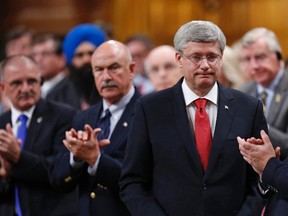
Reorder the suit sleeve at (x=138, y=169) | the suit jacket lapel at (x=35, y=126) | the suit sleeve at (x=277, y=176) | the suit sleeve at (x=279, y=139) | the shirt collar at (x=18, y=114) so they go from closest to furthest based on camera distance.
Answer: the suit sleeve at (x=277, y=176)
the suit sleeve at (x=138, y=169)
the suit sleeve at (x=279, y=139)
the suit jacket lapel at (x=35, y=126)
the shirt collar at (x=18, y=114)

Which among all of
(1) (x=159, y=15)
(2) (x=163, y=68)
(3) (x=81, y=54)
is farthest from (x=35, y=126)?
(1) (x=159, y=15)

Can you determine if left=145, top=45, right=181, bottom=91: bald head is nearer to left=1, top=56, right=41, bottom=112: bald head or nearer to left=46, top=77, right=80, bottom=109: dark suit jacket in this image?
left=46, top=77, right=80, bottom=109: dark suit jacket

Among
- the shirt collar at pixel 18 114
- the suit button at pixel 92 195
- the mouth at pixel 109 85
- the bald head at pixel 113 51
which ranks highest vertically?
the bald head at pixel 113 51

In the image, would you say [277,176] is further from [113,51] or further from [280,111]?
[280,111]

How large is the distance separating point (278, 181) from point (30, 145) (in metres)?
2.03

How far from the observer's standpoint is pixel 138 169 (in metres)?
4.12

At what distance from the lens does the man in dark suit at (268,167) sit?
385 cm

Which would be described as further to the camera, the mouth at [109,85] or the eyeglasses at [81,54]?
the eyeglasses at [81,54]

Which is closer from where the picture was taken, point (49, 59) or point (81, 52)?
point (81, 52)

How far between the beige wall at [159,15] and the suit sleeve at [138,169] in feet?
18.3

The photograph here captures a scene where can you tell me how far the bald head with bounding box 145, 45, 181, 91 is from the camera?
639 cm

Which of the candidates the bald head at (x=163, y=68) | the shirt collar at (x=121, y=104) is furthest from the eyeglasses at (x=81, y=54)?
the shirt collar at (x=121, y=104)

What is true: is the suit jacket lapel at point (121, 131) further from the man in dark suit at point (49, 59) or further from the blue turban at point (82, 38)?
the man in dark suit at point (49, 59)

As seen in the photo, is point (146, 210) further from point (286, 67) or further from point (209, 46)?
point (286, 67)
